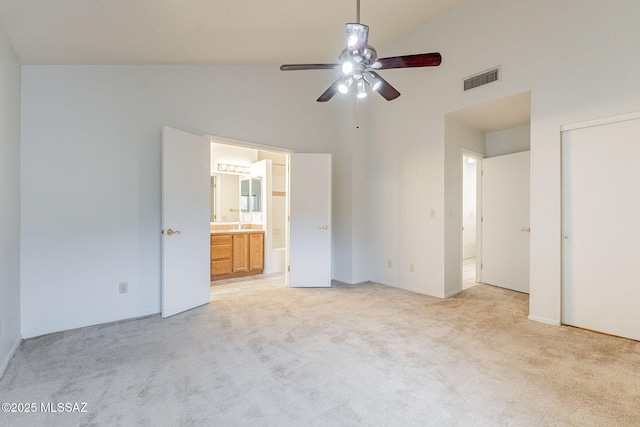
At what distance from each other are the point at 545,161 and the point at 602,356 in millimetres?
A: 1832

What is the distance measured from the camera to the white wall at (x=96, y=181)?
2.73 metres

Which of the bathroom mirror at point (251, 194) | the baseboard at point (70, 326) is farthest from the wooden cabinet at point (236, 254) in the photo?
the baseboard at point (70, 326)

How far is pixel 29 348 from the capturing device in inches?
97.1

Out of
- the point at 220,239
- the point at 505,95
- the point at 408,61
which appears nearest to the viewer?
the point at 408,61

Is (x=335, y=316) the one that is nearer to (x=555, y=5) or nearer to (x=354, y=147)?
(x=354, y=147)

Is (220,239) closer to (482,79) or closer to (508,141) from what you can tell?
(482,79)

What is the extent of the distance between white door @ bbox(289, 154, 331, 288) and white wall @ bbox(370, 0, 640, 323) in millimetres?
837

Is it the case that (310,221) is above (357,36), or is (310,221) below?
below

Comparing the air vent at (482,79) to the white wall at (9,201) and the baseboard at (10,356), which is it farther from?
the baseboard at (10,356)

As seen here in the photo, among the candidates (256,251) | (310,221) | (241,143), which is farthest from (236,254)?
(241,143)

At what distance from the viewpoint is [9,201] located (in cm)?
235

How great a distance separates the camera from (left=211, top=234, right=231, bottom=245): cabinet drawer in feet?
16.1

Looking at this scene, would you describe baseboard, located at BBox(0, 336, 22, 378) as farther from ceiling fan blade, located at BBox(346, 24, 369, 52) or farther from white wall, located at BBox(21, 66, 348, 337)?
ceiling fan blade, located at BBox(346, 24, 369, 52)

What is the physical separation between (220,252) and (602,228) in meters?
4.89
